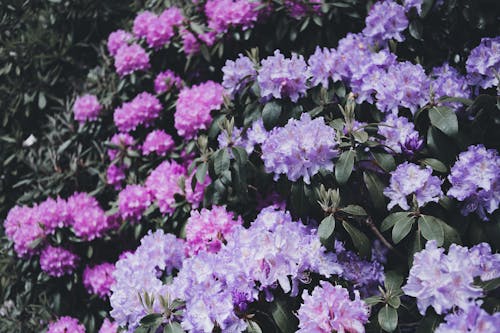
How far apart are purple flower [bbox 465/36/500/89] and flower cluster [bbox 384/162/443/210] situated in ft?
1.48

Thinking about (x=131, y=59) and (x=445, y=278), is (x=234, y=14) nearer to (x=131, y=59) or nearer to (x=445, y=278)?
(x=131, y=59)

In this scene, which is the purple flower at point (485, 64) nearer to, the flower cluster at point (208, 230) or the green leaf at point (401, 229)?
the green leaf at point (401, 229)

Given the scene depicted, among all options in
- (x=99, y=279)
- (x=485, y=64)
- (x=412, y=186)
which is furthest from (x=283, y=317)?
(x=99, y=279)

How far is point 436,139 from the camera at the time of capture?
1.63 meters

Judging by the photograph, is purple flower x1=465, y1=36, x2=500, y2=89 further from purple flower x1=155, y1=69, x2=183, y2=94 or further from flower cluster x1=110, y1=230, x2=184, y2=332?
purple flower x1=155, y1=69, x2=183, y2=94

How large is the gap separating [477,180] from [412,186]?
184 mm

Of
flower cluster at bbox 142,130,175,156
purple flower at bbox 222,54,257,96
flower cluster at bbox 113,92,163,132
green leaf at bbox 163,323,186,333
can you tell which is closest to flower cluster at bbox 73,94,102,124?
flower cluster at bbox 113,92,163,132

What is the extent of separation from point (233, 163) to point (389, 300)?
2.39ft

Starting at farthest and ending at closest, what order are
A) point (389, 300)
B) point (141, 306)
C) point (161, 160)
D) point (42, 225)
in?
point (161, 160) < point (42, 225) < point (141, 306) < point (389, 300)

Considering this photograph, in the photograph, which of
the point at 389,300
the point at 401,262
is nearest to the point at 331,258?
the point at 389,300

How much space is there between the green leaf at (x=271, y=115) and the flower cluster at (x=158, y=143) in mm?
744

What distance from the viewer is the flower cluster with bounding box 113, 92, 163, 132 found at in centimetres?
247

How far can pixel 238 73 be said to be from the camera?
1987mm

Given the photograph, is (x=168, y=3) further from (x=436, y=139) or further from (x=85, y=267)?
(x=436, y=139)
